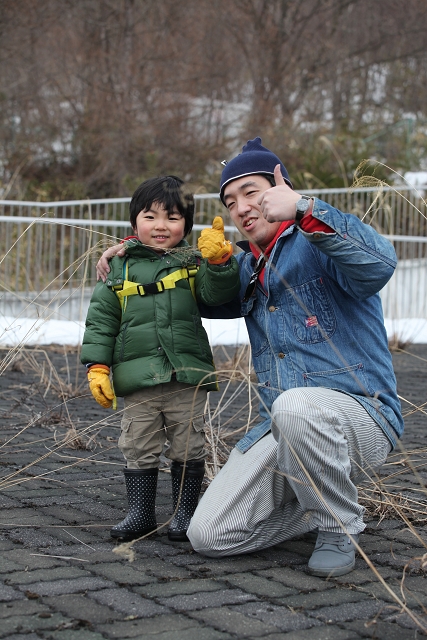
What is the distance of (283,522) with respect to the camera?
3055mm

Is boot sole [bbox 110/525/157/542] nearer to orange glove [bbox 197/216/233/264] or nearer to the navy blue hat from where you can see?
orange glove [bbox 197/216/233/264]

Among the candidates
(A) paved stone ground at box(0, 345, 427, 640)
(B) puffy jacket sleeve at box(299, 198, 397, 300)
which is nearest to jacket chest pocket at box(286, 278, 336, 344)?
(B) puffy jacket sleeve at box(299, 198, 397, 300)

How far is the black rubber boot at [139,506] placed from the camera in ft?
10.1

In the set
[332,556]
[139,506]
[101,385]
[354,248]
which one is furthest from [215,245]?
[332,556]

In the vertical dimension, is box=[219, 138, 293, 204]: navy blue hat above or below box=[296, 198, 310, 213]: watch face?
above

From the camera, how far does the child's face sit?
325 centimetres

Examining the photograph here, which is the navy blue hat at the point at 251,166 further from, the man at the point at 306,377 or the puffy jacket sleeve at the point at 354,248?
the puffy jacket sleeve at the point at 354,248

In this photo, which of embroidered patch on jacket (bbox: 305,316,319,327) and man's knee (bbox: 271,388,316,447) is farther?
embroidered patch on jacket (bbox: 305,316,319,327)

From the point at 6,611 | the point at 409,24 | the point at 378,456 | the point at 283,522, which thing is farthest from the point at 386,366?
the point at 409,24

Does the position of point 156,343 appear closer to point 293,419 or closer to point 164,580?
point 293,419

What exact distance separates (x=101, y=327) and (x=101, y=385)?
0.75 ft

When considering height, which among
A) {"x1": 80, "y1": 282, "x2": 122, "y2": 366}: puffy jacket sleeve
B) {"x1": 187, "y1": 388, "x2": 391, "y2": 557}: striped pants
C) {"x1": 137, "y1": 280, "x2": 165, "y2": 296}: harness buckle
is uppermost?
{"x1": 137, "y1": 280, "x2": 165, "y2": 296}: harness buckle

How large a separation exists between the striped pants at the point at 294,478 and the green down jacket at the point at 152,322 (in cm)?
40

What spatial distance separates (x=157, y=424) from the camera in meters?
3.21
